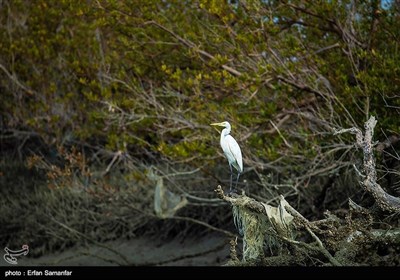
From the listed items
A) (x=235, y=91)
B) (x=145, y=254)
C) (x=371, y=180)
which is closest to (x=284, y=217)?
(x=371, y=180)

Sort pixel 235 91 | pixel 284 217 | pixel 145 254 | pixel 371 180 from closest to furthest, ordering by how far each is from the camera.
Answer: pixel 371 180
pixel 284 217
pixel 235 91
pixel 145 254

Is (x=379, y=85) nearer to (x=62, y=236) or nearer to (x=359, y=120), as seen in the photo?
(x=359, y=120)

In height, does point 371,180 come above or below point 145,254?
above

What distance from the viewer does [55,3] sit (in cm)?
1313

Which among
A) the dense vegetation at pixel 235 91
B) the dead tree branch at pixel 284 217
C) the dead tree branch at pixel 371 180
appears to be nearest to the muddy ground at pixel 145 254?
the dense vegetation at pixel 235 91

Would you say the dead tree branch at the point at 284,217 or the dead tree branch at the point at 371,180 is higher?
the dead tree branch at the point at 371,180

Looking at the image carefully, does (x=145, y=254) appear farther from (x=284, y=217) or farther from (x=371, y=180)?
(x=371, y=180)

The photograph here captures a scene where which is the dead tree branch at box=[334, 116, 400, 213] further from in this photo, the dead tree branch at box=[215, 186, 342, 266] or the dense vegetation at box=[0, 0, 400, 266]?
the dense vegetation at box=[0, 0, 400, 266]

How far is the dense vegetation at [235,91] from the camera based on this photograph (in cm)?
884

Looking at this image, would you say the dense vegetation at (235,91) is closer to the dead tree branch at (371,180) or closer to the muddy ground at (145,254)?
the muddy ground at (145,254)

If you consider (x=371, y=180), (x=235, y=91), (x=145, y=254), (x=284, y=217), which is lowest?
(x=145, y=254)

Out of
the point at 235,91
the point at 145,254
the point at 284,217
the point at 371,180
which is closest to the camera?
the point at 371,180

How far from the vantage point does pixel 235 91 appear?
9.85 m
